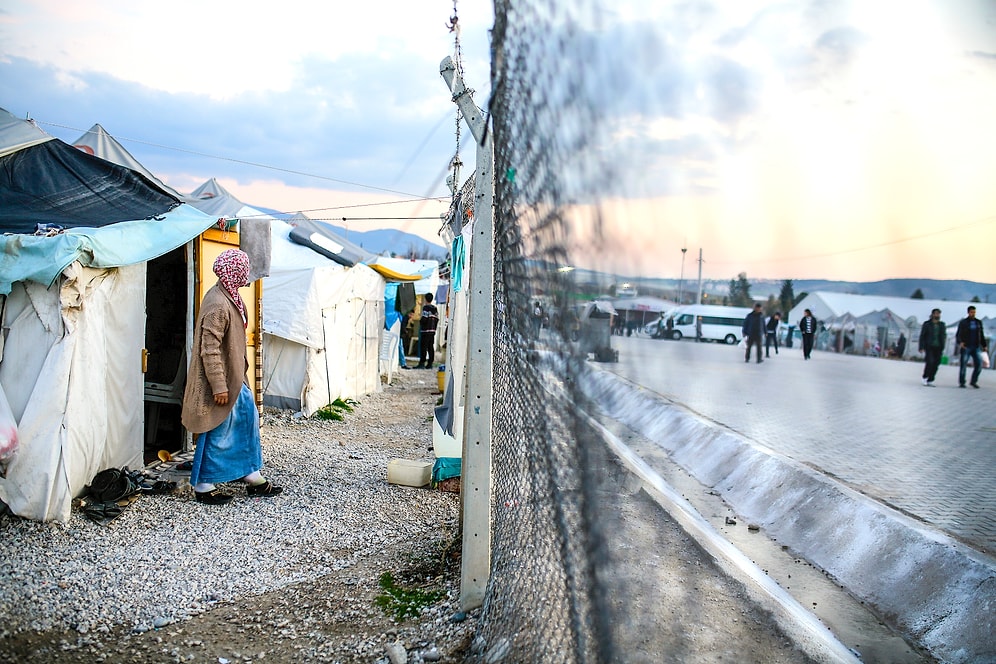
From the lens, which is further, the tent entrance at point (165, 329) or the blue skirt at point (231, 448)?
the tent entrance at point (165, 329)

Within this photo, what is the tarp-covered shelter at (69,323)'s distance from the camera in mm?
5109

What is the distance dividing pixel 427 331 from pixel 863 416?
1066cm

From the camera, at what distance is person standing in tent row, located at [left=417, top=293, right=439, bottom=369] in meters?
17.8

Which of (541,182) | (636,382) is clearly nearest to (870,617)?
(636,382)

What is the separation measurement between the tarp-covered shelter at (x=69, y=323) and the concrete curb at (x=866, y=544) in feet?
13.7

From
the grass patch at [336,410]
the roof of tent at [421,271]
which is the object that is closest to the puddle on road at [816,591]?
the grass patch at [336,410]

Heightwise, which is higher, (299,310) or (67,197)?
(67,197)

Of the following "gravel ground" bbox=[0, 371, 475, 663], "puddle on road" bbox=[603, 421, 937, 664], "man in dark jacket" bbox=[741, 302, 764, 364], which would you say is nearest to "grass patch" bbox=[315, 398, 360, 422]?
"gravel ground" bbox=[0, 371, 475, 663]

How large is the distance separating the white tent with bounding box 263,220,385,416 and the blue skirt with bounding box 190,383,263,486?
13.0 feet

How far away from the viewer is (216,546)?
482 cm

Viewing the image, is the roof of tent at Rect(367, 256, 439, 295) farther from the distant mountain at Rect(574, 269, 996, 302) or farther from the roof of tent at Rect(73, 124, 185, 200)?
the distant mountain at Rect(574, 269, 996, 302)

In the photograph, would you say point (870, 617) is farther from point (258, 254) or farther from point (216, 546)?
point (258, 254)

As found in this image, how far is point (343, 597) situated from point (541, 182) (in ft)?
9.13

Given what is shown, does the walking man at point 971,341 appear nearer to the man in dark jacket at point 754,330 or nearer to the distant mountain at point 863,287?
the man in dark jacket at point 754,330
